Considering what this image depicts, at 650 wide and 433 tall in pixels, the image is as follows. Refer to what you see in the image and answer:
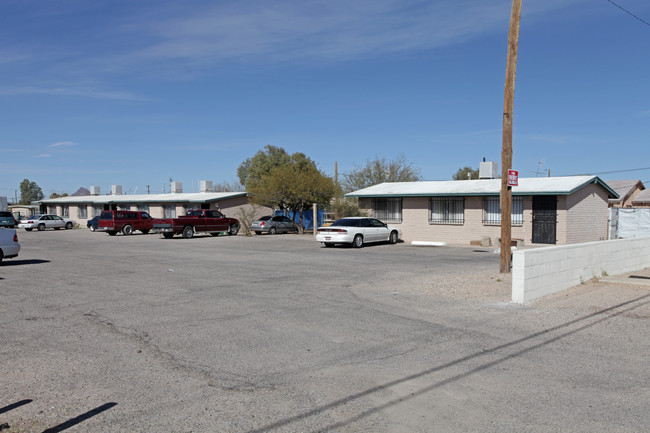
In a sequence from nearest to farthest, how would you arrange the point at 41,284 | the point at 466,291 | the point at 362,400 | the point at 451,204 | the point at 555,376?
1. the point at 362,400
2. the point at 555,376
3. the point at 466,291
4. the point at 41,284
5. the point at 451,204

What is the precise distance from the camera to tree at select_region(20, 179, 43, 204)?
480 feet

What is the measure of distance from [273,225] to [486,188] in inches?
653

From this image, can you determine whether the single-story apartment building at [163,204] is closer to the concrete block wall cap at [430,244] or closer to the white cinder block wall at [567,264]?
the concrete block wall cap at [430,244]

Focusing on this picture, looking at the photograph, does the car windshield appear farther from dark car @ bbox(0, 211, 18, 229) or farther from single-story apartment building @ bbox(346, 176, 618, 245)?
Result: dark car @ bbox(0, 211, 18, 229)

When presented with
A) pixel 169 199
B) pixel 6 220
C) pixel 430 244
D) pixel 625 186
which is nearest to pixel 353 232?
pixel 430 244

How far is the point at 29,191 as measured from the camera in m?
149

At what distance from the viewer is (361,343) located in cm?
724

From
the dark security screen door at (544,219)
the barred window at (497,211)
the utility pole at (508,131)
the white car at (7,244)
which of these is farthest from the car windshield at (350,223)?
the white car at (7,244)

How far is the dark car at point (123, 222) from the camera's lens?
125ft

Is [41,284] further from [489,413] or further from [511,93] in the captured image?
[511,93]

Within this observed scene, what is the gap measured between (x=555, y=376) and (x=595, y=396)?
0.62m

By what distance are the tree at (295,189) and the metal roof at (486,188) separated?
6.88 meters

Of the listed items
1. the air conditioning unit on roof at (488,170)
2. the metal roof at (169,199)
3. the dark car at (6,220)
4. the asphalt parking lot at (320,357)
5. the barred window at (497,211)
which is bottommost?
the asphalt parking lot at (320,357)

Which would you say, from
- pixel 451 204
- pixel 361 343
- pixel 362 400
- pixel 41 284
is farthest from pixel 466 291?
pixel 451 204
